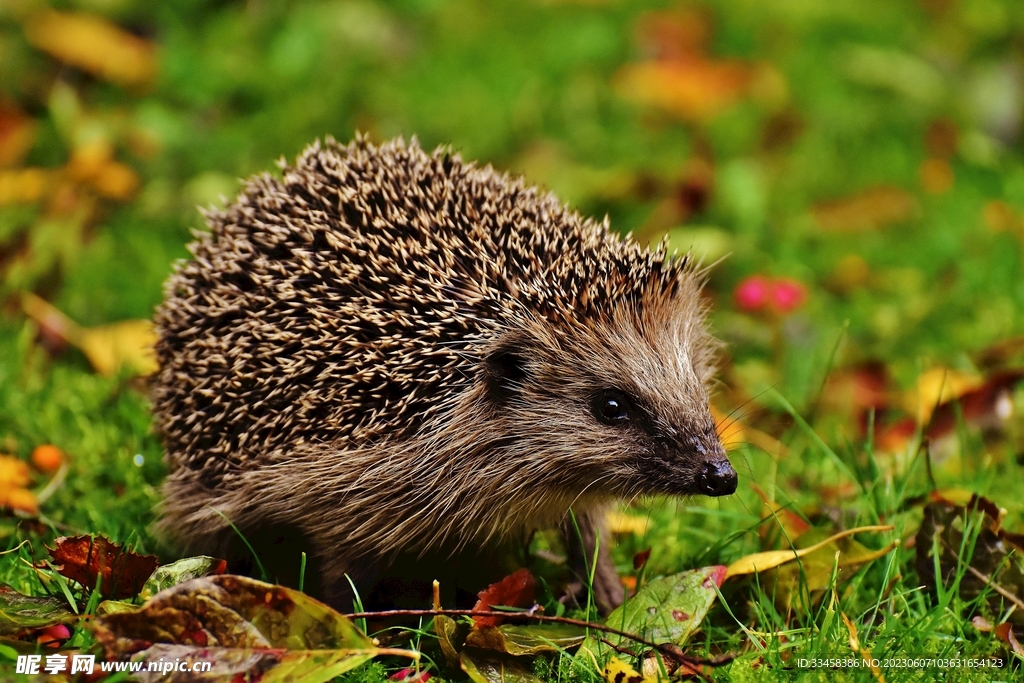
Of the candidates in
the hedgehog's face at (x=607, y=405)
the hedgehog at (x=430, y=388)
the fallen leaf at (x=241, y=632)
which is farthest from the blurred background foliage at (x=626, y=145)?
the fallen leaf at (x=241, y=632)

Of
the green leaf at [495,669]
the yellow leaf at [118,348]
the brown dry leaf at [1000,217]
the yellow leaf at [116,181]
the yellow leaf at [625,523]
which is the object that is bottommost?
the green leaf at [495,669]

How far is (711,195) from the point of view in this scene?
802cm

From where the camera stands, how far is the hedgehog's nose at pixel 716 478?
3957 millimetres

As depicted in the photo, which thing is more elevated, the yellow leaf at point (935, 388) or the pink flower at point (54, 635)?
the yellow leaf at point (935, 388)

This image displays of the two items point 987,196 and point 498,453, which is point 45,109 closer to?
point 498,453

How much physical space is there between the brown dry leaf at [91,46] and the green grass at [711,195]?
0.37ft

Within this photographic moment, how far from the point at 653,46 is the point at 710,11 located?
3.05ft

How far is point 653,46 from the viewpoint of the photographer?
1019 centimetres

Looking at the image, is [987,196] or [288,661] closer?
[288,661]

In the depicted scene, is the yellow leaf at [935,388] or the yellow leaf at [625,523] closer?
the yellow leaf at [625,523]

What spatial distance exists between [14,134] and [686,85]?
5.37 meters

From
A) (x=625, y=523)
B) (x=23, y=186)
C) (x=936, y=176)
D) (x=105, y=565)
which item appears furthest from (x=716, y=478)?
(x=936, y=176)

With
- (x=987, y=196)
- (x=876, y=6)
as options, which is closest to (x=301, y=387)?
(x=987, y=196)

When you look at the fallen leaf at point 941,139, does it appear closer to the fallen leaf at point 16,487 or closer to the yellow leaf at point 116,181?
the yellow leaf at point 116,181
